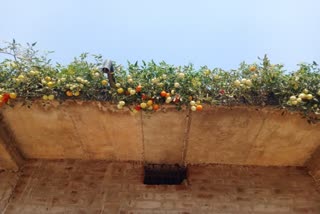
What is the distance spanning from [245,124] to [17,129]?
279cm

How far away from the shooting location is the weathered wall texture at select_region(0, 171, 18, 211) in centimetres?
464

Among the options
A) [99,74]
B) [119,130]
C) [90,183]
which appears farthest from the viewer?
[90,183]

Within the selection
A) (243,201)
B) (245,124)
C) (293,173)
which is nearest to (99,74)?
(245,124)

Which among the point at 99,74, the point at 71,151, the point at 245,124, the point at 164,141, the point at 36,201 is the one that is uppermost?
the point at 99,74

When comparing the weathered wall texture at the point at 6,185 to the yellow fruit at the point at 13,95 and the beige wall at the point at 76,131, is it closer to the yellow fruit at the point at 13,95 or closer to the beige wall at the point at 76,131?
the beige wall at the point at 76,131

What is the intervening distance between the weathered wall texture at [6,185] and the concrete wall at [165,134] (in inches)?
13.8

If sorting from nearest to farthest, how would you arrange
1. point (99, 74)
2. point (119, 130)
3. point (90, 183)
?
point (99, 74) < point (119, 130) < point (90, 183)

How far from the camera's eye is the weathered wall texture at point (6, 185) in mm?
4638

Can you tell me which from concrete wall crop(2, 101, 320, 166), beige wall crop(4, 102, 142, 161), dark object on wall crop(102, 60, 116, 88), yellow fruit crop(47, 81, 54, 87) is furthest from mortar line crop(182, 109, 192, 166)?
yellow fruit crop(47, 81, 54, 87)

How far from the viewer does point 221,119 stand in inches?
169

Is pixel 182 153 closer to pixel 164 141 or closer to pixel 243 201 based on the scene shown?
pixel 164 141

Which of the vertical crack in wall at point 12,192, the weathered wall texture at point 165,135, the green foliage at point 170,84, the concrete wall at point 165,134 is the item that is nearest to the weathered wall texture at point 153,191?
the vertical crack in wall at point 12,192

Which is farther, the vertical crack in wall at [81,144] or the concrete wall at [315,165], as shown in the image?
the concrete wall at [315,165]

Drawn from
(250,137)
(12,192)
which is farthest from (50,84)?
(250,137)
